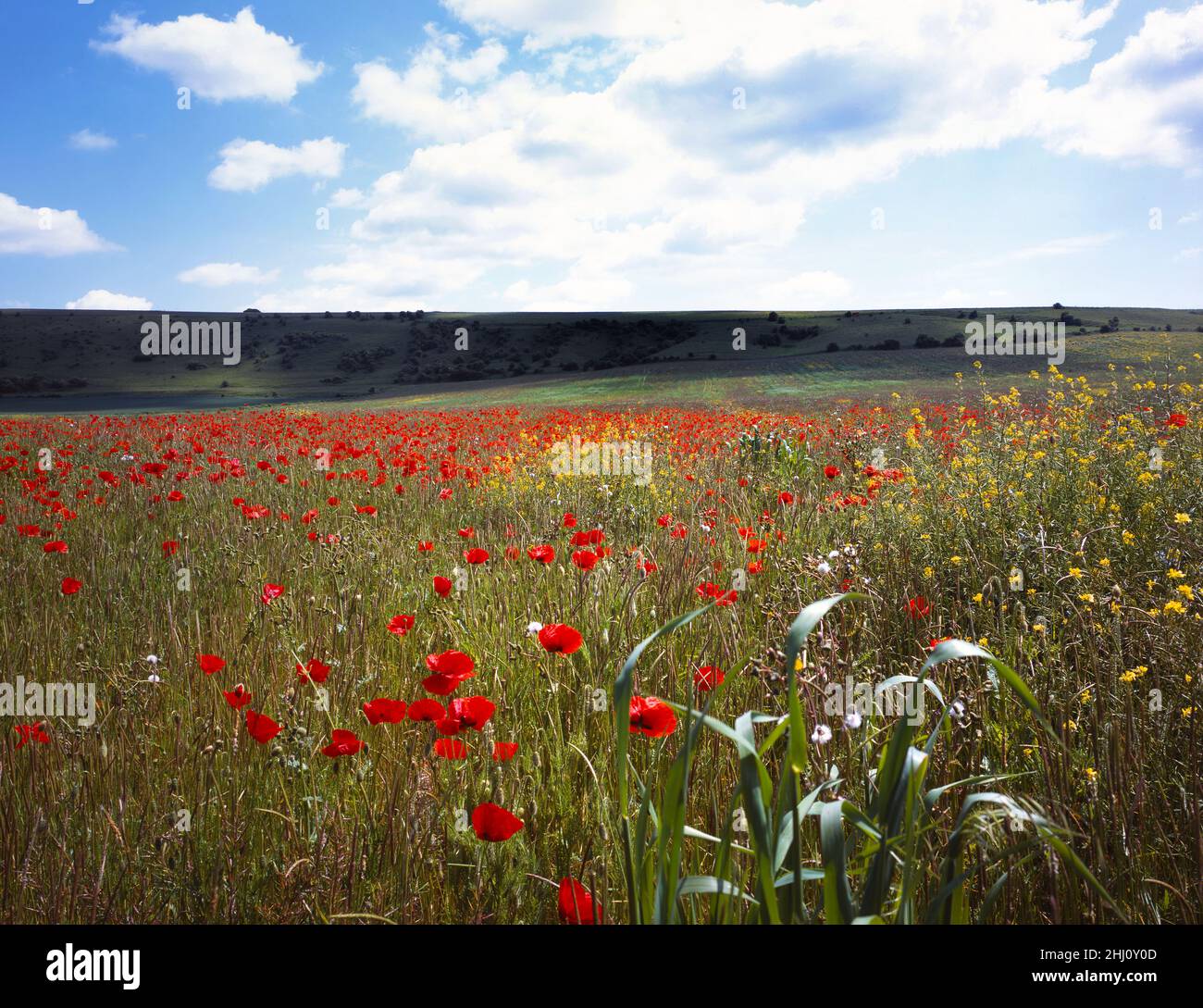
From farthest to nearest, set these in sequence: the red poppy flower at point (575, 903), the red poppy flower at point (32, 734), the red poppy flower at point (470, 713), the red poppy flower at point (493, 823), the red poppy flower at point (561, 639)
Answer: the red poppy flower at point (32, 734), the red poppy flower at point (561, 639), the red poppy flower at point (470, 713), the red poppy flower at point (493, 823), the red poppy flower at point (575, 903)

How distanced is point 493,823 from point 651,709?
1.16 ft

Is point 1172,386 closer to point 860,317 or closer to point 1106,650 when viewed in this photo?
point 1106,650

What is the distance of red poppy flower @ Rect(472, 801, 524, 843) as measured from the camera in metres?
1.22

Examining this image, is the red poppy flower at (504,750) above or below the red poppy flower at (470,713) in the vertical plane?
below

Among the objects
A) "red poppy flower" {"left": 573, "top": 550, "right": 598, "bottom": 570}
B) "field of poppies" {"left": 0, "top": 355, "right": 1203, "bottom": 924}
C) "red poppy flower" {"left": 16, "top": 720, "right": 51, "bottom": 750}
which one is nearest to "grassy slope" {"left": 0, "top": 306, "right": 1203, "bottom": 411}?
"field of poppies" {"left": 0, "top": 355, "right": 1203, "bottom": 924}

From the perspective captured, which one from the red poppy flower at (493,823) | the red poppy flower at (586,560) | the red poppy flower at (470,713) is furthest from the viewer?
the red poppy flower at (586,560)

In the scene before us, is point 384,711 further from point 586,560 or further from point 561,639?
point 586,560

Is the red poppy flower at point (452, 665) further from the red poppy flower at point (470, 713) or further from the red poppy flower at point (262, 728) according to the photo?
the red poppy flower at point (262, 728)

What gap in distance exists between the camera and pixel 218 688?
233 centimetres

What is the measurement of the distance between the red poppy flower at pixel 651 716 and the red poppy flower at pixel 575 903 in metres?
0.29

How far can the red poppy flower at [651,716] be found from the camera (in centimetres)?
126

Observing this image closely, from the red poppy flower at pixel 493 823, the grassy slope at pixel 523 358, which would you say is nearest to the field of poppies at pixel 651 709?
the red poppy flower at pixel 493 823

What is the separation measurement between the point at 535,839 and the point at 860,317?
7511cm
